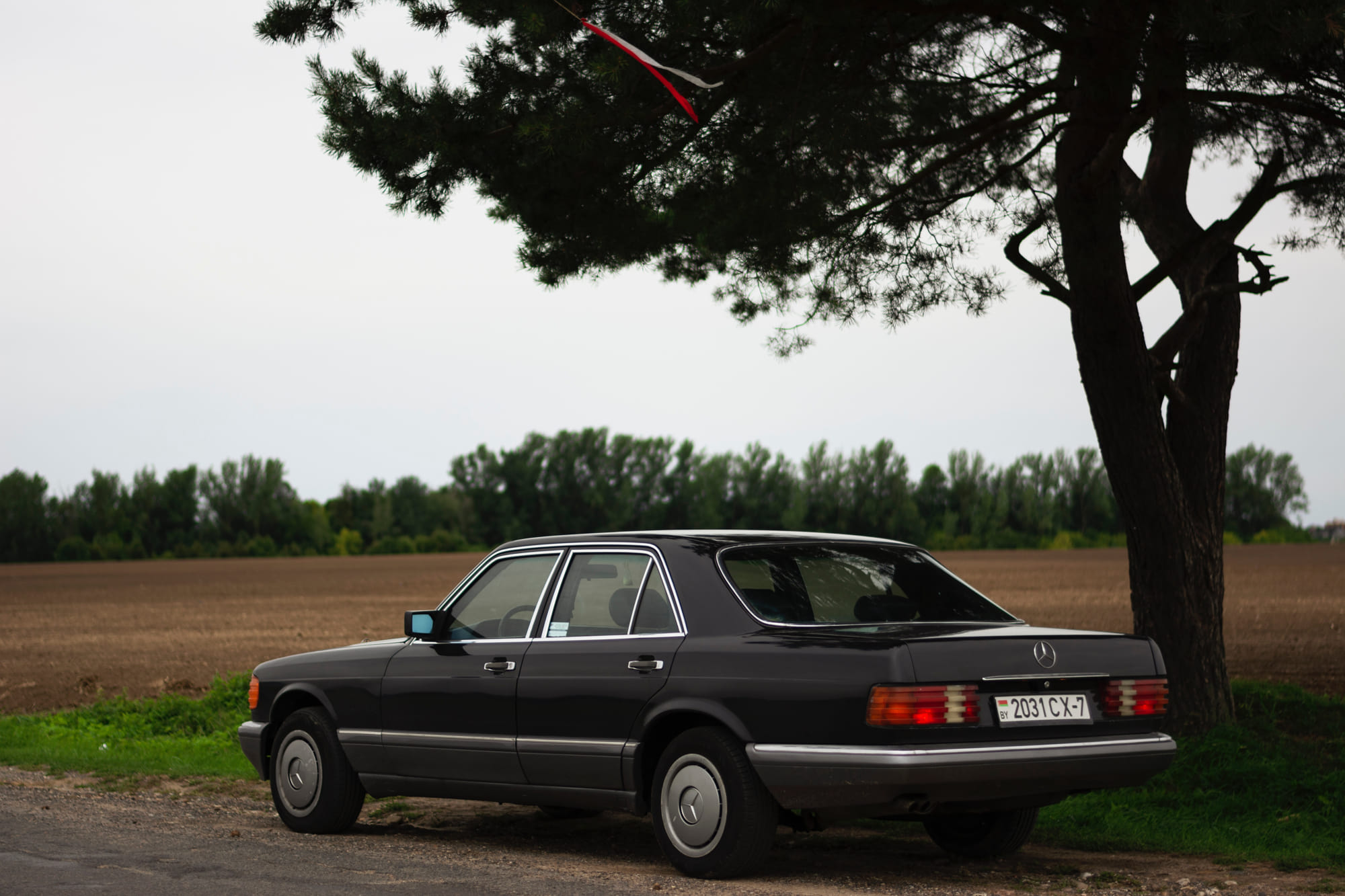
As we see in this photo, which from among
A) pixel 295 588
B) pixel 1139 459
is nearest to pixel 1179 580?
pixel 1139 459

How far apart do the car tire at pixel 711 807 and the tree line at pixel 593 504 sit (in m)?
97.6

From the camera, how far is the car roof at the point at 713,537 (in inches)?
276

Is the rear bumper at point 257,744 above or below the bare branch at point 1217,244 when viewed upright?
below

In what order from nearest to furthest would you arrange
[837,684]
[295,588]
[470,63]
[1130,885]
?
[837,684] < [1130,885] < [470,63] < [295,588]

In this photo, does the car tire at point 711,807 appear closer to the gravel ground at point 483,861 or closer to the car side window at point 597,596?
the gravel ground at point 483,861

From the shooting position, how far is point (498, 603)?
25.3 ft

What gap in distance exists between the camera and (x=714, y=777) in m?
6.35

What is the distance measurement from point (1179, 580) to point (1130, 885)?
4847 millimetres

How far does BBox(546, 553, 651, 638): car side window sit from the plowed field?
9.97m

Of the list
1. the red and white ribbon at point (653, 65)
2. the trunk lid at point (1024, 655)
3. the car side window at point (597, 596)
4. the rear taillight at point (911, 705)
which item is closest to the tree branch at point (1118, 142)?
the red and white ribbon at point (653, 65)

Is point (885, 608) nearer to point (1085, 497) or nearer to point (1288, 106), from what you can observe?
point (1288, 106)

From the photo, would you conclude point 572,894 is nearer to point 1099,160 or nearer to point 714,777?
point 714,777

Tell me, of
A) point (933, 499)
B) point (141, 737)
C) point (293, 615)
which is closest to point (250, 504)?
point (933, 499)

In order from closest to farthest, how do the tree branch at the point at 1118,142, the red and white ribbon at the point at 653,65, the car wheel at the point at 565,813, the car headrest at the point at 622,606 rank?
the car headrest at the point at 622,606
the car wheel at the point at 565,813
the red and white ribbon at the point at 653,65
the tree branch at the point at 1118,142
